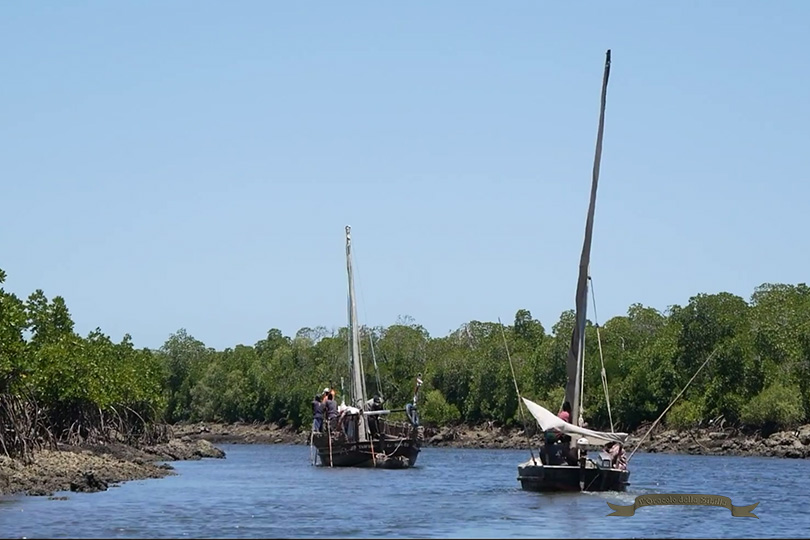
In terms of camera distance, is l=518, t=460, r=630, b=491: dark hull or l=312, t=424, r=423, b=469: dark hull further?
l=312, t=424, r=423, b=469: dark hull

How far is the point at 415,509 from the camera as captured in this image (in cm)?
3812

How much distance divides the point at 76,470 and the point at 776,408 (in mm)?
65480

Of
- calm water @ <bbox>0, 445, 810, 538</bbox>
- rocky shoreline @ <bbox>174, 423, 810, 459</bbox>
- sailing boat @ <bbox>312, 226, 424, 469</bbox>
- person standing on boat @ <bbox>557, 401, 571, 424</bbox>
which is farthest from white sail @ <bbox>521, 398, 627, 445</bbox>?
rocky shoreline @ <bbox>174, 423, 810, 459</bbox>

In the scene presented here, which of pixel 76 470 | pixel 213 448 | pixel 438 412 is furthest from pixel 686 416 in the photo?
pixel 76 470

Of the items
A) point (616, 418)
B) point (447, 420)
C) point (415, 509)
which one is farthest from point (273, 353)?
point (415, 509)

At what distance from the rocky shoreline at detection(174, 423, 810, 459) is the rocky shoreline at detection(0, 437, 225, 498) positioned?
34261 millimetres

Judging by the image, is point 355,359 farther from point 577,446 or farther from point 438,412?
point 438,412

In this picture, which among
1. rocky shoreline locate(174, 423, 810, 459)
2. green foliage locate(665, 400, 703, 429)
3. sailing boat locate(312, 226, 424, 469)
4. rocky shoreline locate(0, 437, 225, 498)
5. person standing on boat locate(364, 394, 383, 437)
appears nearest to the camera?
rocky shoreline locate(0, 437, 225, 498)

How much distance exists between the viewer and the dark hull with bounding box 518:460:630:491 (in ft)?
123

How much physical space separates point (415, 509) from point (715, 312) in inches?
3149

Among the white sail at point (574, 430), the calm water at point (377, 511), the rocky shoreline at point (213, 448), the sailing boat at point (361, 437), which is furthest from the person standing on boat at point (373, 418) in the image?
the white sail at point (574, 430)

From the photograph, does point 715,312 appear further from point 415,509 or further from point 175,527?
point 175,527

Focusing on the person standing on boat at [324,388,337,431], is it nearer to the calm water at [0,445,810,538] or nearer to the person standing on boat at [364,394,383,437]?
the person standing on boat at [364,394,383,437]

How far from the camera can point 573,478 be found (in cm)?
3753
